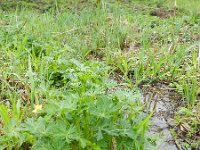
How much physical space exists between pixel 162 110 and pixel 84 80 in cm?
78

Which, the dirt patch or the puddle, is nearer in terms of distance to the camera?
the puddle

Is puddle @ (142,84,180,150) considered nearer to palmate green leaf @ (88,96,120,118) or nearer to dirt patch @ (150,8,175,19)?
palmate green leaf @ (88,96,120,118)

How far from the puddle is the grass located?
76mm

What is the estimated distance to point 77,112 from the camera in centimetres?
160

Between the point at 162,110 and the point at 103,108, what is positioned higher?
the point at 103,108

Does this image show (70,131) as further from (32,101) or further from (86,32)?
(86,32)

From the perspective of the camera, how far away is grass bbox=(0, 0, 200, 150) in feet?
5.18

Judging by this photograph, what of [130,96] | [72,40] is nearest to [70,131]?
[130,96]

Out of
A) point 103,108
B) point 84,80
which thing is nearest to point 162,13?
point 84,80

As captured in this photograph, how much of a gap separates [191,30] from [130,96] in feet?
11.1

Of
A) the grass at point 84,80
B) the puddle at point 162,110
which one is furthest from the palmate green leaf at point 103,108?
the puddle at point 162,110

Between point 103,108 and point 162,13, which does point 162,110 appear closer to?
point 103,108

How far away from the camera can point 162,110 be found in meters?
2.41

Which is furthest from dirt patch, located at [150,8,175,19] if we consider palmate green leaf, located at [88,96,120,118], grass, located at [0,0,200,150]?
palmate green leaf, located at [88,96,120,118]
